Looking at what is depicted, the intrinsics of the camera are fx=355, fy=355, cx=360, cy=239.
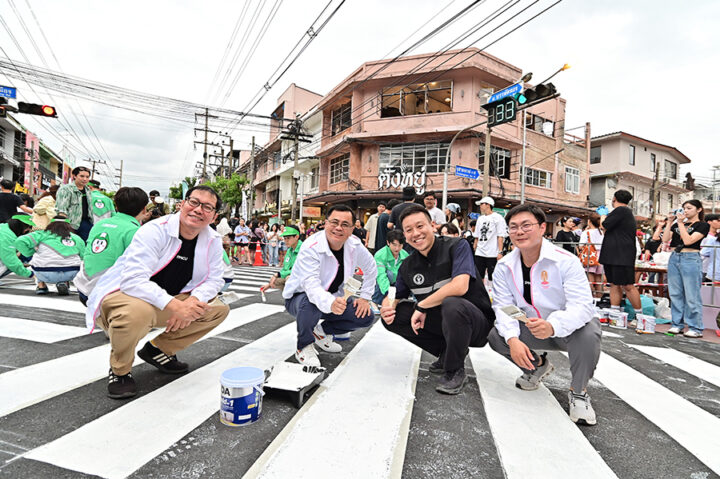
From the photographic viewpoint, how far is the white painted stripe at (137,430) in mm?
1456

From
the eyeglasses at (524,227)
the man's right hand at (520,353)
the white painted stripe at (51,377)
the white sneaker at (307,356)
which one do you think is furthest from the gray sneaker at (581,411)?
the white painted stripe at (51,377)

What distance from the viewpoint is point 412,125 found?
18906 mm

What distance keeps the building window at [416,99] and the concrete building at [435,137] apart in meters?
0.06

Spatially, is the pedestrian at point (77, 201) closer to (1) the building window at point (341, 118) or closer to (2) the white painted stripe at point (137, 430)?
(2) the white painted stripe at point (137, 430)

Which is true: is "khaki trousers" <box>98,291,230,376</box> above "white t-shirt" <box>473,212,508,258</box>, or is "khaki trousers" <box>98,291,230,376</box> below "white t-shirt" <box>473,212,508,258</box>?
below

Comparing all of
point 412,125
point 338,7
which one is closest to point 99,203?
point 338,7

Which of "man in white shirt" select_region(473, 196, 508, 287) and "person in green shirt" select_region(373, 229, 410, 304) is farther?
"man in white shirt" select_region(473, 196, 508, 287)

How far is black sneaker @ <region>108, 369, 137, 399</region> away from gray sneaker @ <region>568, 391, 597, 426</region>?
2554 mm

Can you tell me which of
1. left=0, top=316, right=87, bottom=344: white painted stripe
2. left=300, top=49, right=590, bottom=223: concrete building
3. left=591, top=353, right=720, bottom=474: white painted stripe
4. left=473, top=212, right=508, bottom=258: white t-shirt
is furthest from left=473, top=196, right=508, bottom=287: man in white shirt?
left=300, top=49, right=590, bottom=223: concrete building

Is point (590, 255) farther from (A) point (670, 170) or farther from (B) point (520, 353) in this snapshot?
(A) point (670, 170)

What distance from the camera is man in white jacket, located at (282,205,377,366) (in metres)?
2.66

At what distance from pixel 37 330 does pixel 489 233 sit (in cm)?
613

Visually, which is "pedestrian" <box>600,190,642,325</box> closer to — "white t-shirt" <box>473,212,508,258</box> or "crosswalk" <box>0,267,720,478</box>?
"white t-shirt" <box>473,212,508,258</box>

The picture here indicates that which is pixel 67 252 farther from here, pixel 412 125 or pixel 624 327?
pixel 412 125
